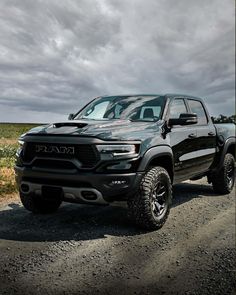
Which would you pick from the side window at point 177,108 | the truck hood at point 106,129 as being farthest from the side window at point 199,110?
the truck hood at point 106,129

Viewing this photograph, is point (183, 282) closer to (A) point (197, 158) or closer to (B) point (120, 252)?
(B) point (120, 252)

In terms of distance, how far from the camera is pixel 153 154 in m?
5.28

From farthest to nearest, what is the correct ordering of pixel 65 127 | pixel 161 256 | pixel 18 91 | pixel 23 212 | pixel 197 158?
pixel 197 158, pixel 23 212, pixel 65 127, pixel 161 256, pixel 18 91

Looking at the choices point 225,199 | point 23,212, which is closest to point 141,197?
Answer: point 23,212

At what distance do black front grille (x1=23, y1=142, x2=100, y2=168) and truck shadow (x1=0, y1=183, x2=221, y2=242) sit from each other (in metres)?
0.98

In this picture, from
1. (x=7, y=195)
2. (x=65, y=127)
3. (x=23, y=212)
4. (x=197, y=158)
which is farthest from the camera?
(x=7, y=195)

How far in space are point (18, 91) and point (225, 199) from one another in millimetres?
5549

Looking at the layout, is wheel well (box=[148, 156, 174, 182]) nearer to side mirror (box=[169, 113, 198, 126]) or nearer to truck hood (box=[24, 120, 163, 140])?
truck hood (box=[24, 120, 163, 140])

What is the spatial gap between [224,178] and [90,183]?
13.9 feet

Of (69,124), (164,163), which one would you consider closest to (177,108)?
(164,163)

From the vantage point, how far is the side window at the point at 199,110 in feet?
24.2

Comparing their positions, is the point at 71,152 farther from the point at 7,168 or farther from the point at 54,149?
the point at 7,168

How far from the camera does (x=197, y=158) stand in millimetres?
6930

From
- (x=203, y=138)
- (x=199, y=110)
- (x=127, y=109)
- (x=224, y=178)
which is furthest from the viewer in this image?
(x=224, y=178)
